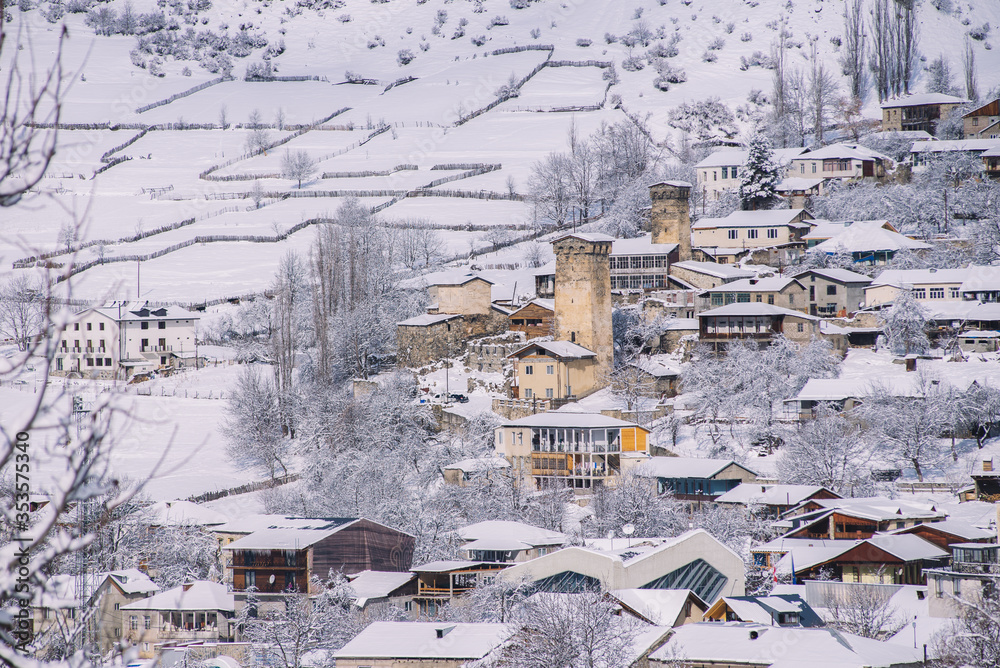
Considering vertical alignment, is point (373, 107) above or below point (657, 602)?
above

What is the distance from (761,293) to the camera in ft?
186

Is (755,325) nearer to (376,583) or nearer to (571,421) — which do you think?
(571,421)

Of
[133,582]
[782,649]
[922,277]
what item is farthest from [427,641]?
[922,277]

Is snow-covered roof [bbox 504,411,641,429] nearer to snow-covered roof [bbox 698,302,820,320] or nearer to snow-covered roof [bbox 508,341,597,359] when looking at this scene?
snow-covered roof [bbox 508,341,597,359]

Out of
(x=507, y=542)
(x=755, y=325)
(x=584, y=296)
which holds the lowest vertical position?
(x=507, y=542)

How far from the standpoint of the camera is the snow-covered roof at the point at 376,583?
36.5 m

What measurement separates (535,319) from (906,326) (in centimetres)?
1799

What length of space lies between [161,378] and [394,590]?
30.1 meters

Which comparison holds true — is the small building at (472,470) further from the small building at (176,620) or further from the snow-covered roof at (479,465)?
the small building at (176,620)

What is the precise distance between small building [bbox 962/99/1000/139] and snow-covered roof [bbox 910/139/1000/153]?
3670mm

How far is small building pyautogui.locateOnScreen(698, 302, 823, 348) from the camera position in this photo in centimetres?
5338

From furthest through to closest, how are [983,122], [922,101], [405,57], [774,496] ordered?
[405,57]
[922,101]
[983,122]
[774,496]

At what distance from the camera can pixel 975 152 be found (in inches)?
2813

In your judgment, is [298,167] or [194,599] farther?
[298,167]
